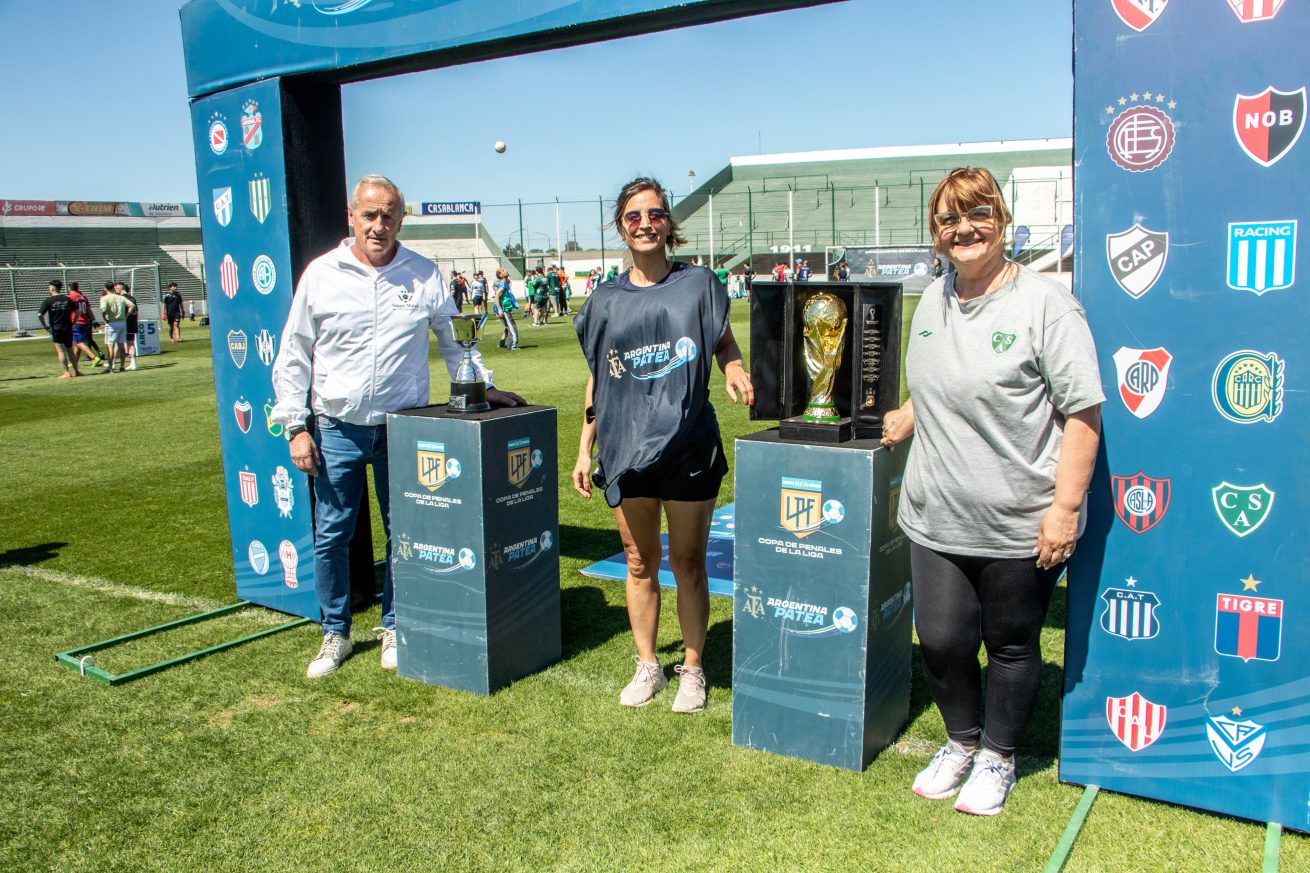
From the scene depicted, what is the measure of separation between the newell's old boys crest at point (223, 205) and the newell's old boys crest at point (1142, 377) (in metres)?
4.14

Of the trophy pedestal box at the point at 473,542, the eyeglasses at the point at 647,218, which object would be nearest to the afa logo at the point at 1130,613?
the eyeglasses at the point at 647,218

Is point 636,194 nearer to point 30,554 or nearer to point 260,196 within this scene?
point 260,196

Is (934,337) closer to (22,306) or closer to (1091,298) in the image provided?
(1091,298)

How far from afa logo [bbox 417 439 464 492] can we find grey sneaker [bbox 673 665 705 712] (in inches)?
45.4

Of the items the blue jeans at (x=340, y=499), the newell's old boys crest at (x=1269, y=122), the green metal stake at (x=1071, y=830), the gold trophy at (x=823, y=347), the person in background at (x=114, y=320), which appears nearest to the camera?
the newell's old boys crest at (x=1269, y=122)

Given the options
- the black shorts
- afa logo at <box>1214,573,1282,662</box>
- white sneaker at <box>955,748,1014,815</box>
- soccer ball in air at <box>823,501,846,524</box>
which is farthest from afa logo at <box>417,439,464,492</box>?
afa logo at <box>1214,573,1282,662</box>

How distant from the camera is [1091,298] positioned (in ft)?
9.34

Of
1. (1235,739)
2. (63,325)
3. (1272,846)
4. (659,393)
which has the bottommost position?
(1272,846)

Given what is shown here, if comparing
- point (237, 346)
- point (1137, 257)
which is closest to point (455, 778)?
point (1137, 257)

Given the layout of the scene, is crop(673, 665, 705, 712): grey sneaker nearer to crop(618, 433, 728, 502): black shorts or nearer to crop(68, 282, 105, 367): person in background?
crop(618, 433, 728, 502): black shorts

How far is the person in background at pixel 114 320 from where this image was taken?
17.7 meters

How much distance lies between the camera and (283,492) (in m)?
4.93

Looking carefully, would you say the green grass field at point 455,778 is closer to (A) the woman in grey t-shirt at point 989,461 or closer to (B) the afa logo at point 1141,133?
(A) the woman in grey t-shirt at point 989,461

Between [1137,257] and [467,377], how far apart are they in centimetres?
247
